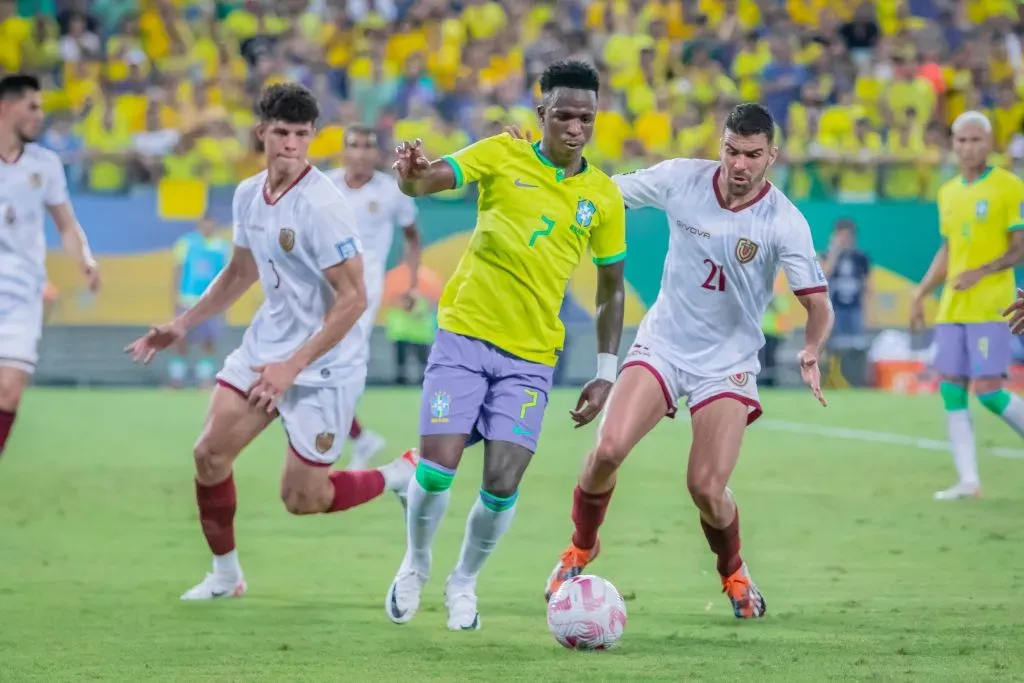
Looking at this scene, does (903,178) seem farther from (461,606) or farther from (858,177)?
(461,606)

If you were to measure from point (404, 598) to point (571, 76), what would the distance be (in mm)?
2371

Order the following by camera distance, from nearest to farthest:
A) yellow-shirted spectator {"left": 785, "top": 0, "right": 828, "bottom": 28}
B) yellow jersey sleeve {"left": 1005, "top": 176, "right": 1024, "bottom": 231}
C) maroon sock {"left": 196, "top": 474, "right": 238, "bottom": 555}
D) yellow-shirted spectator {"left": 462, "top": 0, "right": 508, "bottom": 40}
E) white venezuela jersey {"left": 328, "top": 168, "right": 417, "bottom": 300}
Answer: maroon sock {"left": 196, "top": 474, "right": 238, "bottom": 555}, yellow jersey sleeve {"left": 1005, "top": 176, "right": 1024, "bottom": 231}, white venezuela jersey {"left": 328, "top": 168, "right": 417, "bottom": 300}, yellow-shirted spectator {"left": 462, "top": 0, "right": 508, "bottom": 40}, yellow-shirted spectator {"left": 785, "top": 0, "right": 828, "bottom": 28}

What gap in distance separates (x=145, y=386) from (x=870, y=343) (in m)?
10.1

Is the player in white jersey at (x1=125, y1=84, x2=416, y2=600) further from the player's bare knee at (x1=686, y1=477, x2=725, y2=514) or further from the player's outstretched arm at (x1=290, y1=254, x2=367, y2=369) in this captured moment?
the player's bare knee at (x1=686, y1=477, x2=725, y2=514)

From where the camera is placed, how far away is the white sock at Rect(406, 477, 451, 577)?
22.6 ft

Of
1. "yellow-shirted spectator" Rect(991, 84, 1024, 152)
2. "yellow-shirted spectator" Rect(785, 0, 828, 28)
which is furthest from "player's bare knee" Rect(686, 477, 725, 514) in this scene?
"yellow-shirted spectator" Rect(785, 0, 828, 28)

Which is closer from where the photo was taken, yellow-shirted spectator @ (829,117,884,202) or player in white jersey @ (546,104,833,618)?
player in white jersey @ (546,104,833,618)

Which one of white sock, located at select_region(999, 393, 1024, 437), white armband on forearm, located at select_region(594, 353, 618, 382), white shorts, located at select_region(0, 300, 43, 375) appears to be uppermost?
white armband on forearm, located at select_region(594, 353, 618, 382)

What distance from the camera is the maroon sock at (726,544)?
24.3 ft

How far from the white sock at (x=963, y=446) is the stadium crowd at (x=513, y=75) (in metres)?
9.12

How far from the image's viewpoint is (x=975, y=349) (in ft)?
38.3

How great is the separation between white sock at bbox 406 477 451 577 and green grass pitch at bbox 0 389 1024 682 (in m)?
0.30

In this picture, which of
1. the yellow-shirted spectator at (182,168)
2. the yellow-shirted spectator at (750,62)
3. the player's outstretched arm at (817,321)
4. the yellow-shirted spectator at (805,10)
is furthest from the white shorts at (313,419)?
the yellow-shirted spectator at (805,10)

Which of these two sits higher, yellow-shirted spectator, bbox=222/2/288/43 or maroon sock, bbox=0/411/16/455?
yellow-shirted spectator, bbox=222/2/288/43
